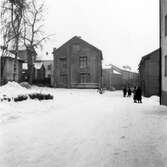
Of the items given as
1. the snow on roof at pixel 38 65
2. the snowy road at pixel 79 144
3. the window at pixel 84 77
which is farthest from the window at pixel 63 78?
the snowy road at pixel 79 144

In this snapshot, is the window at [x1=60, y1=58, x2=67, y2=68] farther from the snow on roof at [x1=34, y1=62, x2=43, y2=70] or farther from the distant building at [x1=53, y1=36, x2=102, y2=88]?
the snow on roof at [x1=34, y1=62, x2=43, y2=70]

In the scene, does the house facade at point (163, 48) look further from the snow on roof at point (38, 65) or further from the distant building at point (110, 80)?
the snow on roof at point (38, 65)

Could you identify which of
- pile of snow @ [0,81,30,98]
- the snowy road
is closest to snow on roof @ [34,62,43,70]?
pile of snow @ [0,81,30,98]

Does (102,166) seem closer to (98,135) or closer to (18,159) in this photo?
(18,159)

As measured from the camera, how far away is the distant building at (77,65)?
155 ft

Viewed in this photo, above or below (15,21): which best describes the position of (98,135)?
below

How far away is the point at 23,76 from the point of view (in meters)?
59.1

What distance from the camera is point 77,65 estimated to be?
48.5 meters

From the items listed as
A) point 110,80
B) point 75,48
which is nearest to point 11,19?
point 75,48

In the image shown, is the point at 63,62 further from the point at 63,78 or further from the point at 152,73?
the point at 152,73

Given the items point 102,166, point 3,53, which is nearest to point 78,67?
point 3,53

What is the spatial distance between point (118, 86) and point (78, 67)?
650 inches

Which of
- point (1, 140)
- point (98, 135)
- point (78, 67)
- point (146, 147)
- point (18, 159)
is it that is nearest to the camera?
point (18, 159)

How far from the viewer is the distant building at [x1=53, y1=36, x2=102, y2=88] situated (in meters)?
47.3
